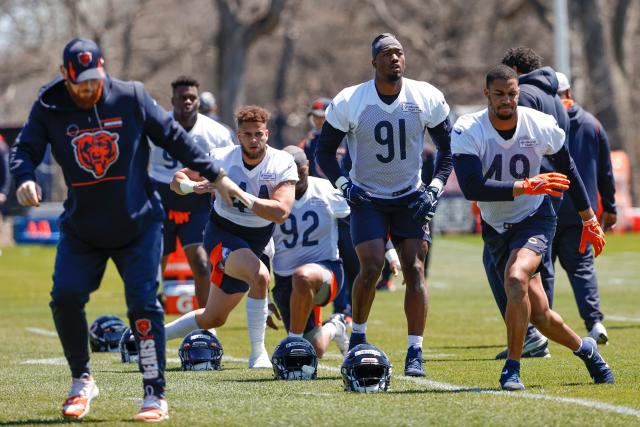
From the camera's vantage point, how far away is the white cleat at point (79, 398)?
721 centimetres

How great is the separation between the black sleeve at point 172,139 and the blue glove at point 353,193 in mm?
2212

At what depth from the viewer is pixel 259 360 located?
10.2 meters

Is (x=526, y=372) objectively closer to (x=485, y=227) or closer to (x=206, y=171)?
(x=485, y=227)

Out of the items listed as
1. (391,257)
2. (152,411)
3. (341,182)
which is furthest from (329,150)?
(152,411)

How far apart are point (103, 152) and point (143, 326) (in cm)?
93

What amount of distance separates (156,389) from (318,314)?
414 cm

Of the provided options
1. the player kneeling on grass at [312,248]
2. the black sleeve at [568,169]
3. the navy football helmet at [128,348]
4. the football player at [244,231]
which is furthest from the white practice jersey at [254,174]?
the black sleeve at [568,169]

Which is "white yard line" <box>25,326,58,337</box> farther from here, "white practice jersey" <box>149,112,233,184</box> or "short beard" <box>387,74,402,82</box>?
"short beard" <box>387,74,402,82</box>

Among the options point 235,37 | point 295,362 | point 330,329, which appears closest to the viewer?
point 295,362

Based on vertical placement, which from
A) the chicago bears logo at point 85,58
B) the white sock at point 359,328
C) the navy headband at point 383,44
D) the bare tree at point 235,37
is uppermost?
the bare tree at point 235,37

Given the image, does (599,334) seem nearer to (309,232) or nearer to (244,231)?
(309,232)

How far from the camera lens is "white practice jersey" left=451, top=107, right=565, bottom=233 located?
838cm

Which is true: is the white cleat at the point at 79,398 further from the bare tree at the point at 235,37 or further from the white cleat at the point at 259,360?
the bare tree at the point at 235,37

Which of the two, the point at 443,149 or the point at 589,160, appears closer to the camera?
the point at 443,149
